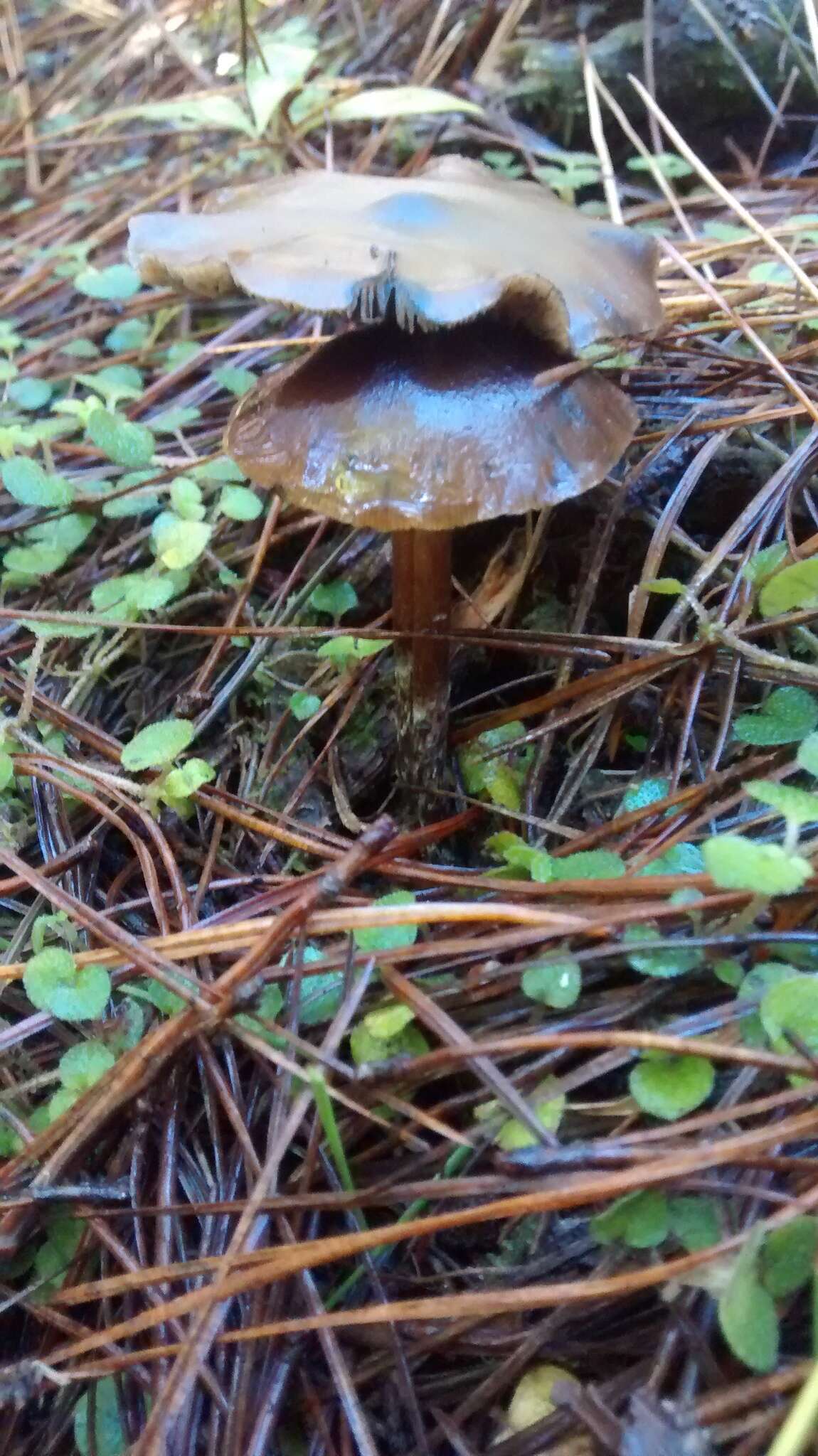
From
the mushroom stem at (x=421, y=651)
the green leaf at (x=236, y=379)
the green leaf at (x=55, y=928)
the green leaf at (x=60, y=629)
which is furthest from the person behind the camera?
the green leaf at (x=236, y=379)

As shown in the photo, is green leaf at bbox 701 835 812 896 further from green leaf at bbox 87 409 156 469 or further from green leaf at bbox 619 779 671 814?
green leaf at bbox 87 409 156 469

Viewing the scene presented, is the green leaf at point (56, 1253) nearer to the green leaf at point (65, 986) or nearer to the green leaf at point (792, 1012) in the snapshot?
the green leaf at point (65, 986)

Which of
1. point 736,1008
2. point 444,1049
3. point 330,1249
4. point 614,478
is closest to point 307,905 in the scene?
point 444,1049

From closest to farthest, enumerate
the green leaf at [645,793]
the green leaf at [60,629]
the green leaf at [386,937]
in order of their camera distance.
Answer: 1. the green leaf at [386,937]
2. the green leaf at [645,793]
3. the green leaf at [60,629]

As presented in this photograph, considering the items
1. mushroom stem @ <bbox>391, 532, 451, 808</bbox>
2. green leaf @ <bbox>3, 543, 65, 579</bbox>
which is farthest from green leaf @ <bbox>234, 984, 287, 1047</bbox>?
green leaf @ <bbox>3, 543, 65, 579</bbox>

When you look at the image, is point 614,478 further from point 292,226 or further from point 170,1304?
point 170,1304

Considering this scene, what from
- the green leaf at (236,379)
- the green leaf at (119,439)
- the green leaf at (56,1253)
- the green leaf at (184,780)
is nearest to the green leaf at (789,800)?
the green leaf at (184,780)

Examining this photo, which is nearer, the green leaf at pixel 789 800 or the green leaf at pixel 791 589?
the green leaf at pixel 789 800
